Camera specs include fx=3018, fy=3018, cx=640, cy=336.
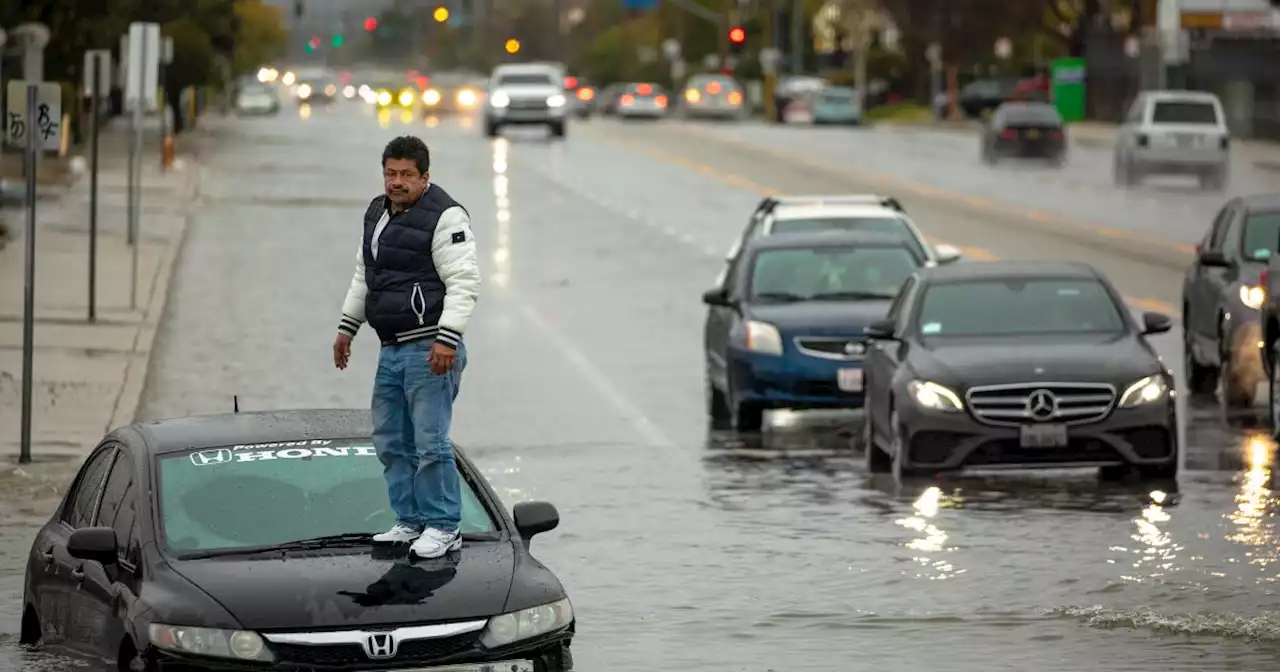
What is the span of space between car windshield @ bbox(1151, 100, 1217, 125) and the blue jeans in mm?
49302

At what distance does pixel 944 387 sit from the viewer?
60.0ft

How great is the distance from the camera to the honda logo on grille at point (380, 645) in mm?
9383

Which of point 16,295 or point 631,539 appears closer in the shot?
point 631,539

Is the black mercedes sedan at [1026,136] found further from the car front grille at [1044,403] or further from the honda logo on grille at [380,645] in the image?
the honda logo on grille at [380,645]

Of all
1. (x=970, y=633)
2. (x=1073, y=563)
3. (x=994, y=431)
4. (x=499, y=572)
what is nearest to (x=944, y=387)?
(x=994, y=431)

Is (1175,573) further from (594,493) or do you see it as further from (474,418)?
(474,418)

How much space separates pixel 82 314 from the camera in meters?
31.5

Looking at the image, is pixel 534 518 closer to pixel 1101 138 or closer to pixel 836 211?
pixel 836 211

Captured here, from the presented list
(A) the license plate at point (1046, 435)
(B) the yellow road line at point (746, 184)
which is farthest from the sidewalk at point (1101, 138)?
(A) the license plate at point (1046, 435)

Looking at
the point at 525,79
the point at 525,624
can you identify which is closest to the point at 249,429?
the point at 525,624

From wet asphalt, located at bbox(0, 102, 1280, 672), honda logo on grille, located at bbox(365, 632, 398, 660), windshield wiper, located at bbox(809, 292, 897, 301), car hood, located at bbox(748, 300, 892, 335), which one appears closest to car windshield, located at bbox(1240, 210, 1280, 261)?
wet asphalt, located at bbox(0, 102, 1280, 672)

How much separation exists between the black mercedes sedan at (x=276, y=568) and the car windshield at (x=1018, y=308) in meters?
8.94

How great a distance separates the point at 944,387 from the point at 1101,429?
0.98m

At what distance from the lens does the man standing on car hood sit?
35.0ft
